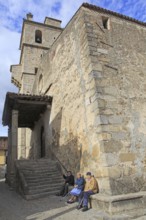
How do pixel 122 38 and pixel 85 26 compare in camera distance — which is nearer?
pixel 85 26

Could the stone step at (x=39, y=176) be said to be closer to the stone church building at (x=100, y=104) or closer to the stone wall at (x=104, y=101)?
the stone church building at (x=100, y=104)

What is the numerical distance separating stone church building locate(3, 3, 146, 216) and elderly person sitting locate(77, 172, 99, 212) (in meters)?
0.16

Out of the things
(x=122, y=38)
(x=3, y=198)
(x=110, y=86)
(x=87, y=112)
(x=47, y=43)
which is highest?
(x=47, y=43)

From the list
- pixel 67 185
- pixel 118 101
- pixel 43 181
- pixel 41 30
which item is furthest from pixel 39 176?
pixel 41 30

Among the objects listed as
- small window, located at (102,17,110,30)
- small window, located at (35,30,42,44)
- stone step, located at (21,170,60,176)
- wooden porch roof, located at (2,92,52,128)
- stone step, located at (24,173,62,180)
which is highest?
small window, located at (35,30,42,44)

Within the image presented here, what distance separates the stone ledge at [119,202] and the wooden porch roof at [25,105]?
19.0 ft

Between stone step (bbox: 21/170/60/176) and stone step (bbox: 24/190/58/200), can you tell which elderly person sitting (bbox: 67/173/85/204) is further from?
stone step (bbox: 21/170/60/176)

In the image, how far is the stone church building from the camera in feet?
18.3

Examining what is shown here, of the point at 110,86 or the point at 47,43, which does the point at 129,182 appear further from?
the point at 47,43

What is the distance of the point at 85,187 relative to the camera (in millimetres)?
5723

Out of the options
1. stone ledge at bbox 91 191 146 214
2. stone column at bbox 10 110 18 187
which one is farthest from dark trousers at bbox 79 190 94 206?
stone column at bbox 10 110 18 187

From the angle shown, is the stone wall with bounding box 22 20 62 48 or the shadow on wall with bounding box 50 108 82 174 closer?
the shadow on wall with bounding box 50 108 82 174

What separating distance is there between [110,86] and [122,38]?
2.20 metres

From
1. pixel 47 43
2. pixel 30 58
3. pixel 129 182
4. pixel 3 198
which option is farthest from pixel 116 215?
pixel 47 43
